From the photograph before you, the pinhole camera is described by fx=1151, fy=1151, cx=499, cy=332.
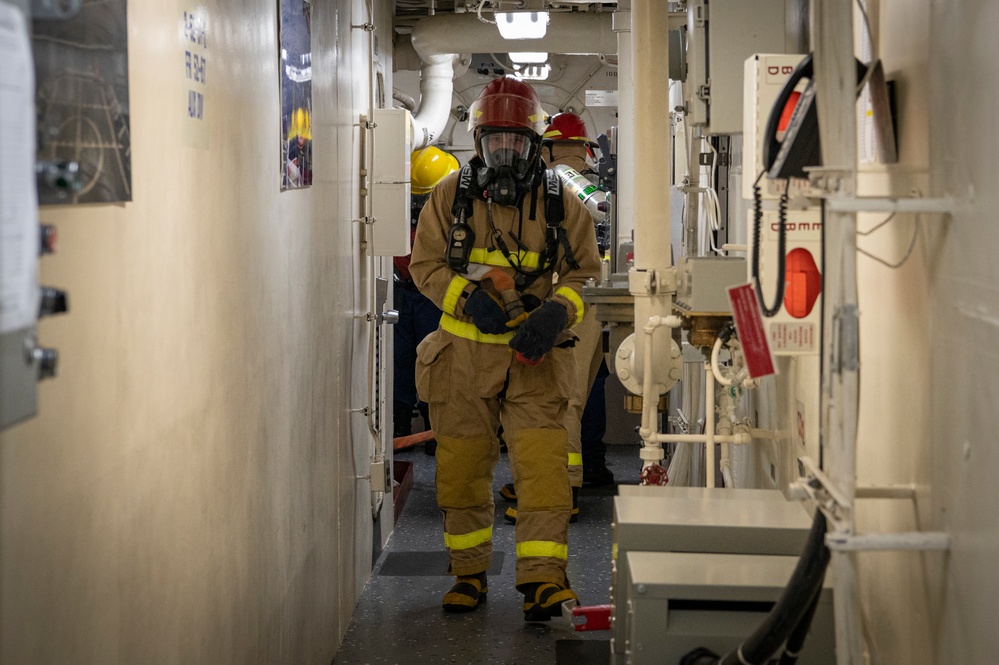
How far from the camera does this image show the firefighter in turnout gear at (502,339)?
4422mm

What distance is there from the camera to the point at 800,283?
2531 millimetres

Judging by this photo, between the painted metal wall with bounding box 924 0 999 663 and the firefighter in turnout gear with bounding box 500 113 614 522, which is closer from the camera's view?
the painted metal wall with bounding box 924 0 999 663

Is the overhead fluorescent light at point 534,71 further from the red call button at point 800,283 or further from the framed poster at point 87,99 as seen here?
the framed poster at point 87,99

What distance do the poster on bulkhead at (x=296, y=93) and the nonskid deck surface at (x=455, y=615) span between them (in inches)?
69.5

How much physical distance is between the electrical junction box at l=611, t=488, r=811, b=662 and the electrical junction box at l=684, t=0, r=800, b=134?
1.28 meters

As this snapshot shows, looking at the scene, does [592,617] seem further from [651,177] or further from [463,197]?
[463,197]

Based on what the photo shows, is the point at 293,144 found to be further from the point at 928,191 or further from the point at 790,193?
the point at 928,191

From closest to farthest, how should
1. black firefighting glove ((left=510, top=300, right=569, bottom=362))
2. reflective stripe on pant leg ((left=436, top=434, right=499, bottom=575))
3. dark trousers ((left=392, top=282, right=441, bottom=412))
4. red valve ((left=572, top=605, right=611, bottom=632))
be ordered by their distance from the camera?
red valve ((left=572, top=605, right=611, bottom=632)), black firefighting glove ((left=510, top=300, right=569, bottom=362)), reflective stripe on pant leg ((left=436, top=434, right=499, bottom=575)), dark trousers ((left=392, top=282, right=441, bottom=412))

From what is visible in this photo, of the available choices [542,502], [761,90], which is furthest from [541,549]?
[761,90]

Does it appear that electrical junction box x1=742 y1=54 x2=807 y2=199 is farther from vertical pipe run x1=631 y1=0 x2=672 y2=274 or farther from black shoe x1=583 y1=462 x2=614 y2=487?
black shoe x1=583 y1=462 x2=614 y2=487

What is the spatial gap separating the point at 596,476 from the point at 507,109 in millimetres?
2812

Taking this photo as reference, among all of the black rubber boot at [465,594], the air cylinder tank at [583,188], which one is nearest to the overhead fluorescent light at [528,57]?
the air cylinder tank at [583,188]

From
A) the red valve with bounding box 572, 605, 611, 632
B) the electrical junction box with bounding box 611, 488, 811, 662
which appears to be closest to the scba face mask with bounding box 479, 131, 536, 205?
the red valve with bounding box 572, 605, 611, 632

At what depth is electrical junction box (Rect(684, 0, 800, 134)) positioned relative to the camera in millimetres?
3283
